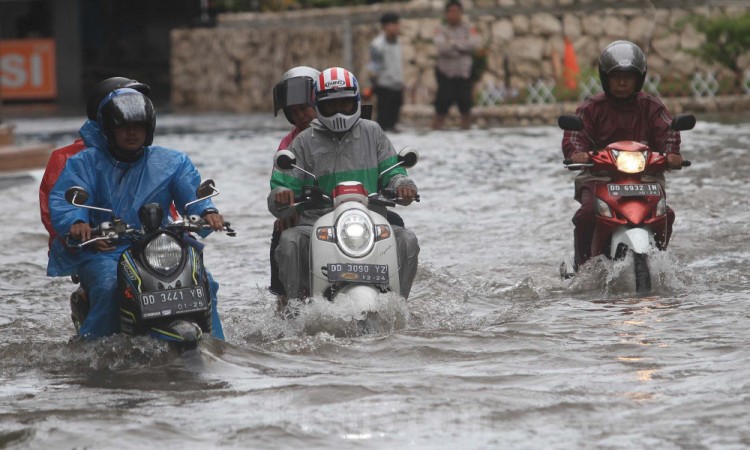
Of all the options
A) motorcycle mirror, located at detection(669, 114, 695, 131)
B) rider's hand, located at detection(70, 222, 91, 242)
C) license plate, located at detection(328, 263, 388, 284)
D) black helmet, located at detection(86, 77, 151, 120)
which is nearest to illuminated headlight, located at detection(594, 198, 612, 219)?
motorcycle mirror, located at detection(669, 114, 695, 131)

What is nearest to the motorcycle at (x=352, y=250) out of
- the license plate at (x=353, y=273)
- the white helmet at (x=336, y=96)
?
the license plate at (x=353, y=273)

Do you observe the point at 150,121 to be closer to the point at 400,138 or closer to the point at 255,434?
the point at 255,434

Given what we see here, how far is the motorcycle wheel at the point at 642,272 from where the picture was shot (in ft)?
28.9

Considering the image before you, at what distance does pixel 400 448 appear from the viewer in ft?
18.1

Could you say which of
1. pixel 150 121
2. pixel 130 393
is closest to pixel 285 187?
pixel 150 121

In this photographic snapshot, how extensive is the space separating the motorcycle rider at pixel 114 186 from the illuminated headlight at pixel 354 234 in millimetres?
746

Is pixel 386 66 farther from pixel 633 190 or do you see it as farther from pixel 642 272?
pixel 642 272

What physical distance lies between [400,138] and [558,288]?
1146 centimetres

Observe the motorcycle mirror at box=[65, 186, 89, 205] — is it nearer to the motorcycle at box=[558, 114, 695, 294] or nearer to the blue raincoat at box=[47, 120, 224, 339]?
the blue raincoat at box=[47, 120, 224, 339]

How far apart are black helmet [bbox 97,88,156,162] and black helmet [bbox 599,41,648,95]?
10.4ft

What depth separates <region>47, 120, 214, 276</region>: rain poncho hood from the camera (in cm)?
711

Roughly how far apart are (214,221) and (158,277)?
1.22 feet

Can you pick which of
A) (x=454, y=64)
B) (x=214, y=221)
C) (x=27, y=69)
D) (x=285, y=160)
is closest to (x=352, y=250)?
(x=285, y=160)

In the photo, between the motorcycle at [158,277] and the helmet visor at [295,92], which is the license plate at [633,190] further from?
the motorcycle at [158,277]
